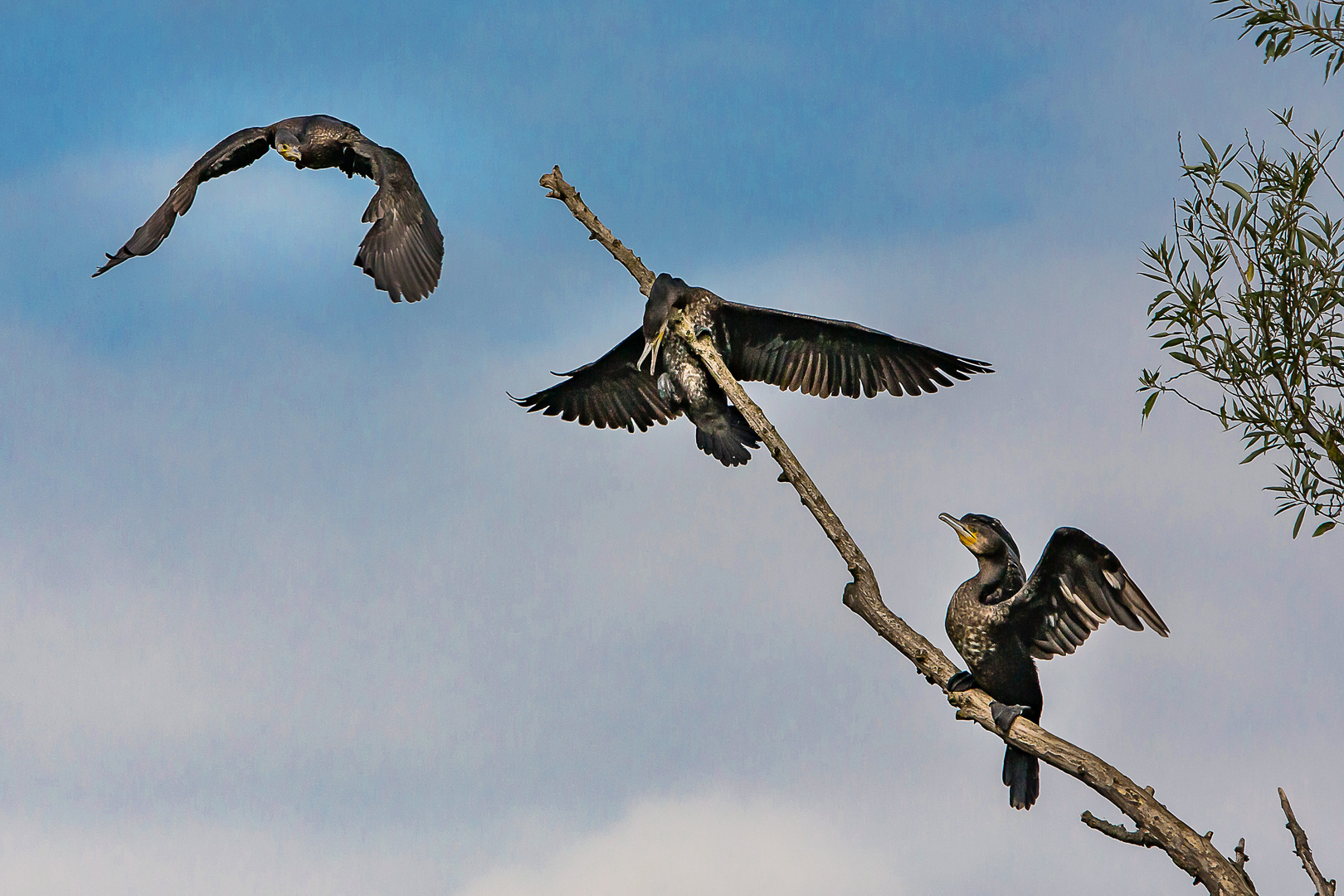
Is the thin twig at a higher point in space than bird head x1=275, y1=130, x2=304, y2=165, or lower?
lower

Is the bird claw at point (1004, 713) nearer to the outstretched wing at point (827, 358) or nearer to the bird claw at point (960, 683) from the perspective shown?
the bird claw at point (960, 683)

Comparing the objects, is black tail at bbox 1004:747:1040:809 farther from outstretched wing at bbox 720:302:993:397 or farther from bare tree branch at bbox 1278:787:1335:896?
outstretched wing at bbox 720:302:993:397

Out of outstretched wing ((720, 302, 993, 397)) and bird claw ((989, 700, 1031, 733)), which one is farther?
outstretched wing ((720, 302, 993, 397))

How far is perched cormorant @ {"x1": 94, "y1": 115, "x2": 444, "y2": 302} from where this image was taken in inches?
261

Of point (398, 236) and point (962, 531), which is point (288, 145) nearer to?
point (398, 236)

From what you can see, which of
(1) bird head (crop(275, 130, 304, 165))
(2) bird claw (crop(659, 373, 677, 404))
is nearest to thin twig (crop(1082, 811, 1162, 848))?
(2) bird claw (crop(659, 373, 677, 404))

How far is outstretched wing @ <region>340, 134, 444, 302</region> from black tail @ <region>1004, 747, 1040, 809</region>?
12.8 feet

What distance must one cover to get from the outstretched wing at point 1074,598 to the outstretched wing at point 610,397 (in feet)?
8.46

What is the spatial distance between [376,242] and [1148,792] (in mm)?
4775

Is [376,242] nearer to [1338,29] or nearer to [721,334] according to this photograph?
[721,334]

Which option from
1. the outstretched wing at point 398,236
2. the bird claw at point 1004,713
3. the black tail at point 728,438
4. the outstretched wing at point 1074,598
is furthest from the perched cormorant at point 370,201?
the bird claw at point 1004,713

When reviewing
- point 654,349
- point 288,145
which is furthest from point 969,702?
point 288,145

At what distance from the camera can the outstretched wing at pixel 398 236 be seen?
6.57 m

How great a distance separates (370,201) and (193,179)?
1.12 meters
